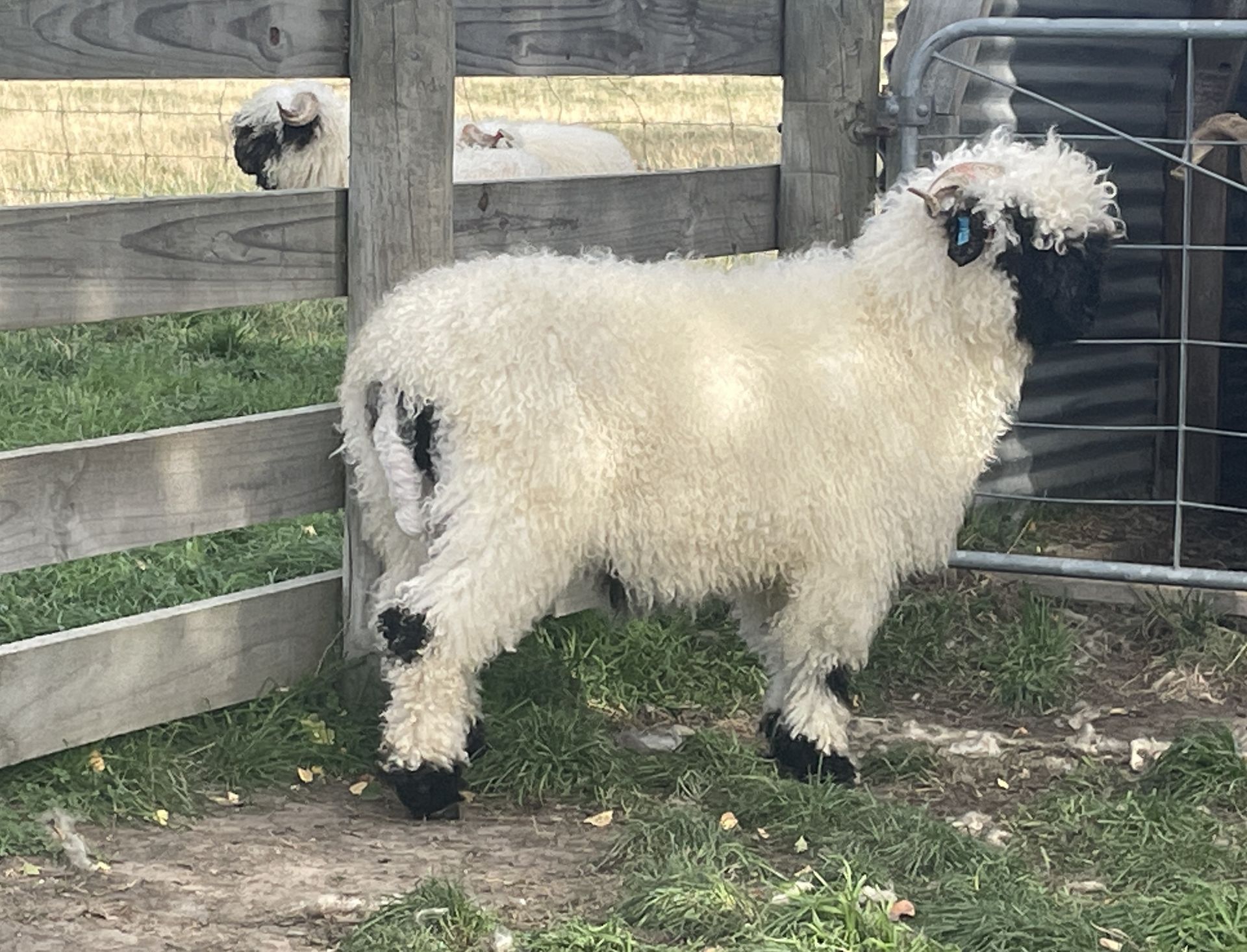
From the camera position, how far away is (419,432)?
428 centimetres

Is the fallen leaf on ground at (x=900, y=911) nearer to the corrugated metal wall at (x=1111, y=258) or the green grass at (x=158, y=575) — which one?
the green grass at (x=158, y=575)

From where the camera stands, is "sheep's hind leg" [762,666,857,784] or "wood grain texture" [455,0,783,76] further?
"wood grain texture" [455,0,783,76]

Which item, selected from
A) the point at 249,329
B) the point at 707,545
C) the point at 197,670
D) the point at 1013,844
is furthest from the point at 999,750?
the point at 249,329

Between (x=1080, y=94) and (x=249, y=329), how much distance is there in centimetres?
445

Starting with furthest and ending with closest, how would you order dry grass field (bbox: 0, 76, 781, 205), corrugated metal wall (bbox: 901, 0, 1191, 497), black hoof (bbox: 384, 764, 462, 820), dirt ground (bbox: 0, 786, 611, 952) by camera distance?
dry grass field (bbox: 0, 76, 781, 205) < corrugated metal wall (bbox: 901, 0, 1191, 497) < black hoof (bbox: 384, 764, 462, 820) < dirt ground (bbox: 0, 786, 611, 952)

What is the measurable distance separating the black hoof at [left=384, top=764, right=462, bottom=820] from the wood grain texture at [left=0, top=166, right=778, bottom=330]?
1.24m

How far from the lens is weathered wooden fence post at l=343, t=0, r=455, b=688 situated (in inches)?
178

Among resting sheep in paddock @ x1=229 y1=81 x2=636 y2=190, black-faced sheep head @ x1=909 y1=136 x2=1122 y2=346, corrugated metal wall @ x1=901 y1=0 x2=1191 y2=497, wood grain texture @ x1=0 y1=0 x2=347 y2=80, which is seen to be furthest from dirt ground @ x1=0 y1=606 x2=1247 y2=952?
resting sheep in paddock @ x1=229 y1=81 x2=636 y2=190

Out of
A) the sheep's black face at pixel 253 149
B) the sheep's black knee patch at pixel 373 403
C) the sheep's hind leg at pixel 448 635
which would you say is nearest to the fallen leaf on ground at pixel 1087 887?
the sheep's hind leg at pixel 448 635

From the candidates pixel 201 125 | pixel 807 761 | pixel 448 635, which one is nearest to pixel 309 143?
pixel 448 635

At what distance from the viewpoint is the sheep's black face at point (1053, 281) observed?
464 centimetres

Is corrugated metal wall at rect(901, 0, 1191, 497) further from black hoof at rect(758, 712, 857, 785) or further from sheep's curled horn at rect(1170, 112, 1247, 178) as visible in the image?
black hoof at rect(758, 712, 857, 785)

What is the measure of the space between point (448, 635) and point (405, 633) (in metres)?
0.11

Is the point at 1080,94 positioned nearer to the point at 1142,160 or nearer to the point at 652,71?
the point at 1142,160
